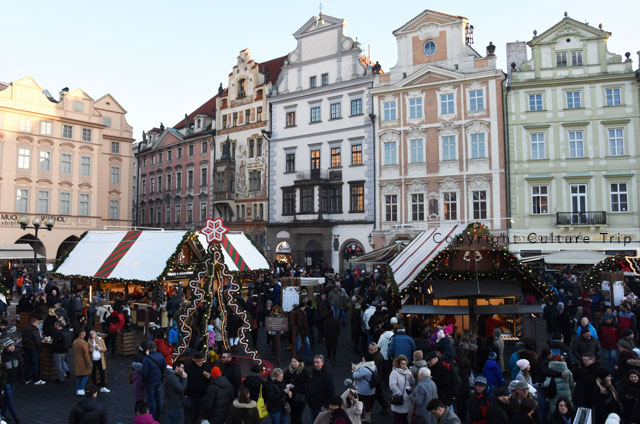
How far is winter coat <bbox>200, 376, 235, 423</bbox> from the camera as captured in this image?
7.56m

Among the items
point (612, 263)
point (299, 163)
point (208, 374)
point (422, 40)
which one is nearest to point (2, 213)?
point (299, 163)

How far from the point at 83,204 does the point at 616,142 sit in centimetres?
3765

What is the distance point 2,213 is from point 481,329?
35.7 metres

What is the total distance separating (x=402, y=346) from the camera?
1036 cm

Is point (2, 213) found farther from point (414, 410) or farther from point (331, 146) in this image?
point (414, 410)

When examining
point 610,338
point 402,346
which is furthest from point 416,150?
point 402,346

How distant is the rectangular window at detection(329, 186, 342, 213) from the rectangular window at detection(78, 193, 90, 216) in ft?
65.3

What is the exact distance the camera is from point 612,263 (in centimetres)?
1823

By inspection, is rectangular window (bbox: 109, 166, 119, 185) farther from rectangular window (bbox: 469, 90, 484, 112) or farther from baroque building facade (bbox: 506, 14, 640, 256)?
baroque building facade (bbox: 506, 14, 640, 256)

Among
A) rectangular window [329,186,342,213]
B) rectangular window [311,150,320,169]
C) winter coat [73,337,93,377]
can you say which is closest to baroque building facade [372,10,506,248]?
rectangular window [329,186,342,213]

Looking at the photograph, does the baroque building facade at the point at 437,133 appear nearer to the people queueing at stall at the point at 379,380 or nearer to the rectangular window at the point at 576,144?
the rectangular window at the point at 576,144

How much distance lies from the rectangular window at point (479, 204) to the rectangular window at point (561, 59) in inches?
338

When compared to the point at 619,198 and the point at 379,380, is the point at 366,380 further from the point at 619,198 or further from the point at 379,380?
the point at 619,198

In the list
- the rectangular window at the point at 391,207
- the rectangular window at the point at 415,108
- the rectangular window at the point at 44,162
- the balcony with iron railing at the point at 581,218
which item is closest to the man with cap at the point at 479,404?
the balcony with iron railing at the point at 581,218
